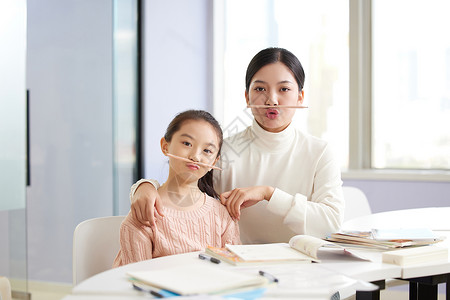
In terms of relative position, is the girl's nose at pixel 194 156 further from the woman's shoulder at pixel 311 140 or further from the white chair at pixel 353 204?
the white chair at pixel 353 204

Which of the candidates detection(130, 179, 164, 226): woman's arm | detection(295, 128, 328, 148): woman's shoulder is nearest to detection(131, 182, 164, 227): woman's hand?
detection(130, 179, 164, 226): woman's arm

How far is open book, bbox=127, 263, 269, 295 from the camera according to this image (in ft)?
3.08

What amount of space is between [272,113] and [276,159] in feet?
0.53

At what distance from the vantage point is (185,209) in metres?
1.51

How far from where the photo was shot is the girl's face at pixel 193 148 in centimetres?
150

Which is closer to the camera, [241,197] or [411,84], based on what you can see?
[241,197]

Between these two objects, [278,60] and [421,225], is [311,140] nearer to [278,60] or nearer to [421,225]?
[278,60]

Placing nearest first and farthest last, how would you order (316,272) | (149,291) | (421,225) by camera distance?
(149,291) < (316,272) < (421,225)

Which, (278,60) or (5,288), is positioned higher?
(278,60)

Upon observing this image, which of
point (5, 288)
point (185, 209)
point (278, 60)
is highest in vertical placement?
point (278, 60)

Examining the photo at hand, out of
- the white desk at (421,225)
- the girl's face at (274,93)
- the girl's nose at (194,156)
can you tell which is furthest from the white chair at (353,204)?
the girl's nose at (194,156)

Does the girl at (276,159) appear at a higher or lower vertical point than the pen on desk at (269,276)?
higher

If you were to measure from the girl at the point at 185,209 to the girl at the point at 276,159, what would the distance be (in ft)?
0.31

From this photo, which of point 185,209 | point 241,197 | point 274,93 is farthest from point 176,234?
point 274,93
